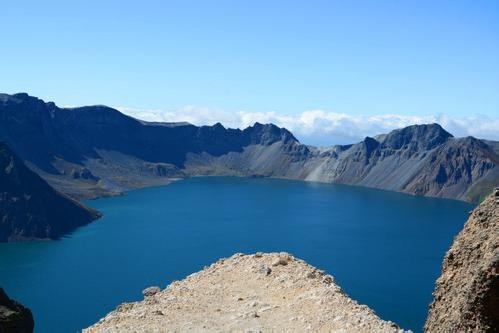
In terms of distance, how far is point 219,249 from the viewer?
104 meters

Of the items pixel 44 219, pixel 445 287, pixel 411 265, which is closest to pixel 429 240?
pixel 411 265

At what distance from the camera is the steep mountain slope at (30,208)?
122188 mm

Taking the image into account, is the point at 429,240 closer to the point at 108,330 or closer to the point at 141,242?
the point at 141,242

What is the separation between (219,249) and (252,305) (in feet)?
277

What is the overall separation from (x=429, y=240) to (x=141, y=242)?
55605mm

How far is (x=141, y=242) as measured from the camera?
111500 millimetres

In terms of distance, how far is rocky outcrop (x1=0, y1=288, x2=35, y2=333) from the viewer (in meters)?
17.6

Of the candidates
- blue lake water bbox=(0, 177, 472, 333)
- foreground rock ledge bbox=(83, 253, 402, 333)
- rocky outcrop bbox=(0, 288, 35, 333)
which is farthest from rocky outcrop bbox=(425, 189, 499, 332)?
blue lake water bbox=(0, 177, 472, 333)

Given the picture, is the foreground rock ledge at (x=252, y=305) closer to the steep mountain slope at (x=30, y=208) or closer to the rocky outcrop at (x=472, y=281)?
the rocky outcrop at (x=472, y=281)

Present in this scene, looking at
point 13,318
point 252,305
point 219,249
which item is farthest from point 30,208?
point 252,305

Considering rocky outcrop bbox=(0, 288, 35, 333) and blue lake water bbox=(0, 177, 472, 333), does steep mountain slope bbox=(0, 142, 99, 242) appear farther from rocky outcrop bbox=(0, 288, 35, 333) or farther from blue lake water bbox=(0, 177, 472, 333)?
rocky outcrop bbox=(0, 288, 35, 333)

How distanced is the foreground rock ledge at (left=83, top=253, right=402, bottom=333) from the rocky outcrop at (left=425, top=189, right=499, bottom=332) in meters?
3.15

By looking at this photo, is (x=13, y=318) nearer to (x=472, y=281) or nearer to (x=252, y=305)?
(x=252, y=305)

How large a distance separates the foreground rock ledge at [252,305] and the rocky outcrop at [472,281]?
3153 mm
